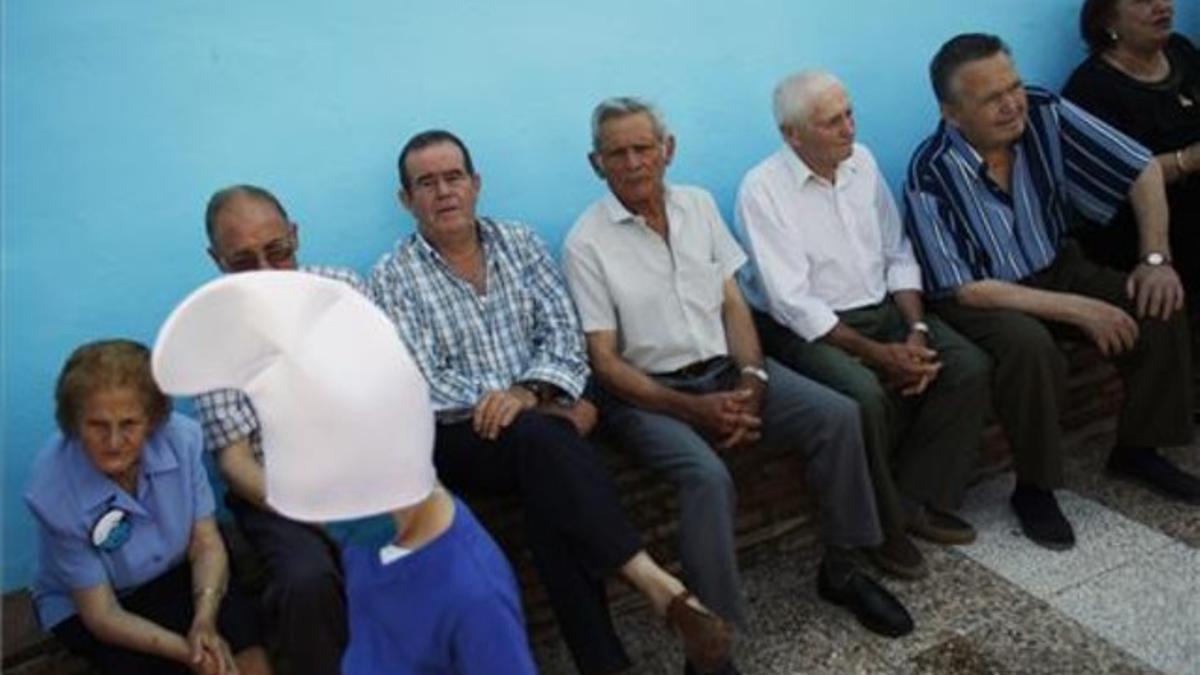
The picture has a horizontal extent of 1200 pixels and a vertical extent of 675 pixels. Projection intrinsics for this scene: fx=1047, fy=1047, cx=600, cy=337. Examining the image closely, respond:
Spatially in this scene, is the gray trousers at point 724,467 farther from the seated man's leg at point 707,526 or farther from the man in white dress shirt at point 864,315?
the man in white dress shirt at point 864,315

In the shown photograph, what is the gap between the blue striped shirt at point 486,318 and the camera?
8.11ft

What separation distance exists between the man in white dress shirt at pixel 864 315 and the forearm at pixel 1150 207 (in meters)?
0.66

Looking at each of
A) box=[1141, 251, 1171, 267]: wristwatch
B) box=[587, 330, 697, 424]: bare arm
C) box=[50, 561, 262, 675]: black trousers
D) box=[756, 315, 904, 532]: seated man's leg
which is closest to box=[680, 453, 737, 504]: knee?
box=[587, 330, 697, 424]: bare arm

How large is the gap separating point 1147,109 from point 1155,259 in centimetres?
56

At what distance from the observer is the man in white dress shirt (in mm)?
2650

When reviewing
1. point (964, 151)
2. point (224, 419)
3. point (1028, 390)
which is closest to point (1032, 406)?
point (1028, 390)

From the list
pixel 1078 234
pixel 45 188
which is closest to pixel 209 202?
pixel 45 188

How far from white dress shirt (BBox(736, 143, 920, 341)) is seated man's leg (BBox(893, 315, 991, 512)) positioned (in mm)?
293

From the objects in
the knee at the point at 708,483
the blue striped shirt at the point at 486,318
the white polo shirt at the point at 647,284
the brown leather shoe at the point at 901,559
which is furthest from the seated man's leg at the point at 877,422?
the blue striped shirt at the point at 486,318

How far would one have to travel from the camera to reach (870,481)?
99.3 inches

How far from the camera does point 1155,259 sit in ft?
9.40

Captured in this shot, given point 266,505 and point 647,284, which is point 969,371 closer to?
point 647,284

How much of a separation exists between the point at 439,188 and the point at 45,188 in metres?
0.84

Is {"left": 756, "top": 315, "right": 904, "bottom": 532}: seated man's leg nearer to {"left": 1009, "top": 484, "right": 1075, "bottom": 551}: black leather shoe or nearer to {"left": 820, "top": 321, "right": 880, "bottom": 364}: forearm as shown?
{"left": 820, "top": 321, "right": 880, "bottom": 364}: forearm
